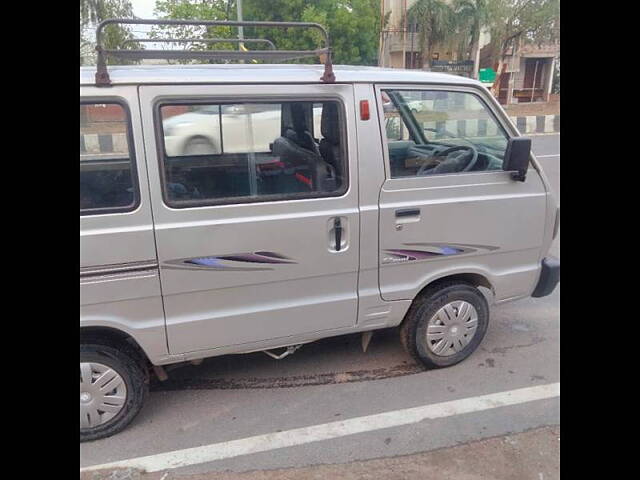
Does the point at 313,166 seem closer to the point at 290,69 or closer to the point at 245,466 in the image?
the point at 290,69

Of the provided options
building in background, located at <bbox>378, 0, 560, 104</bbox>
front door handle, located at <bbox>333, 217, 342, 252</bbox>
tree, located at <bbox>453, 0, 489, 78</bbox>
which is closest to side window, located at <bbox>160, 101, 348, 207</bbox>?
front door handle, located at <bbox>333, 217, 342, 252</bbox>

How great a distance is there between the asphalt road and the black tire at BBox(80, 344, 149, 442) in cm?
7

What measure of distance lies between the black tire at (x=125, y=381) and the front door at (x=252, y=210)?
244 mm

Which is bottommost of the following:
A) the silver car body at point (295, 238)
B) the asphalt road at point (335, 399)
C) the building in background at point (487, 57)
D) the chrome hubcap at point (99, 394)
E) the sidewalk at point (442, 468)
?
the asphalt road at point (335, 399)

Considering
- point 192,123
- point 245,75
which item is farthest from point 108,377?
point 245,75

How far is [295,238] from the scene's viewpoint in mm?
2656

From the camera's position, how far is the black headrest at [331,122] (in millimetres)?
2715

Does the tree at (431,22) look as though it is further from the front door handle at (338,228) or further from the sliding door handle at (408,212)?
the front door handle at (338,228)

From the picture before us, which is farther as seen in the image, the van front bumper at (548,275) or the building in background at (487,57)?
the building in background at (487,57)

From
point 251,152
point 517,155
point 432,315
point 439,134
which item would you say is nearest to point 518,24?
point 439,134

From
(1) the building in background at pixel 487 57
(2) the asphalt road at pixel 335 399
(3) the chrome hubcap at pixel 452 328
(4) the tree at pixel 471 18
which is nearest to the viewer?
(2) the asphalt road at pixel 335 399

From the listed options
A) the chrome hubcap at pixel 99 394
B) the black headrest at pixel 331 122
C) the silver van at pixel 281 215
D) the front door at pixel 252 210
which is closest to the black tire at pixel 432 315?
the silver van at pixel 281 215
